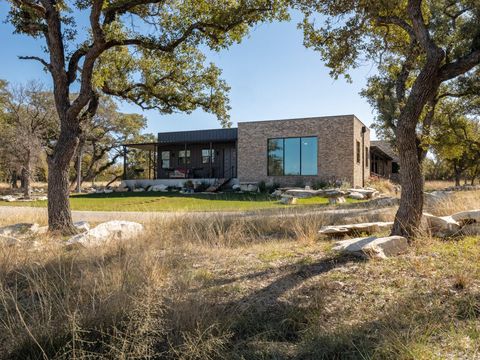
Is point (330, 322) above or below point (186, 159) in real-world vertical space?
below

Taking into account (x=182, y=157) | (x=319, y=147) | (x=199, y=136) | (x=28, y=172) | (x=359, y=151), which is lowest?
(x=28, y=172)

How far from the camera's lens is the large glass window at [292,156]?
23297mm

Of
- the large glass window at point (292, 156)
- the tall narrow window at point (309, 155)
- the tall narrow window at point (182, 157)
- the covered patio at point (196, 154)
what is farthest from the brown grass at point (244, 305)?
the tall narrow window at point (182, 157)

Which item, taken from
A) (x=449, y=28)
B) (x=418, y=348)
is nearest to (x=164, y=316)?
(x=418, y=348)

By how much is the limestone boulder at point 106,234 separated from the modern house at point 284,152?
55.9ft

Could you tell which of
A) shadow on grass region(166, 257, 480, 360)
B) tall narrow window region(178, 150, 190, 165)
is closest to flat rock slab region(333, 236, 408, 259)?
shadow on grass region(166, 257, 480, 360)

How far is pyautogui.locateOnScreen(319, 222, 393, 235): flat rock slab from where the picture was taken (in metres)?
6.38

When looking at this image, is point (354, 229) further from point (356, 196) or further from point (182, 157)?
point (182, 157)

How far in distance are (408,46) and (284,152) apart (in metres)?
15.7

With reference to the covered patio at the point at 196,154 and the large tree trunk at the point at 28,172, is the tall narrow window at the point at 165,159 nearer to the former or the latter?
the covered patio at the point at 196,154

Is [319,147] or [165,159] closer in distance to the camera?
[319,147]

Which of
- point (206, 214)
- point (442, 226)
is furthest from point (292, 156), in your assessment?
point (442, 226)

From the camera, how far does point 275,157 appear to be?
24375mm

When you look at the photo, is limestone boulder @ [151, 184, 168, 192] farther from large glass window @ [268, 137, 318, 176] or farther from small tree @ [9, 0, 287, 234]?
small tree @ [9, 0, 287, 234]
